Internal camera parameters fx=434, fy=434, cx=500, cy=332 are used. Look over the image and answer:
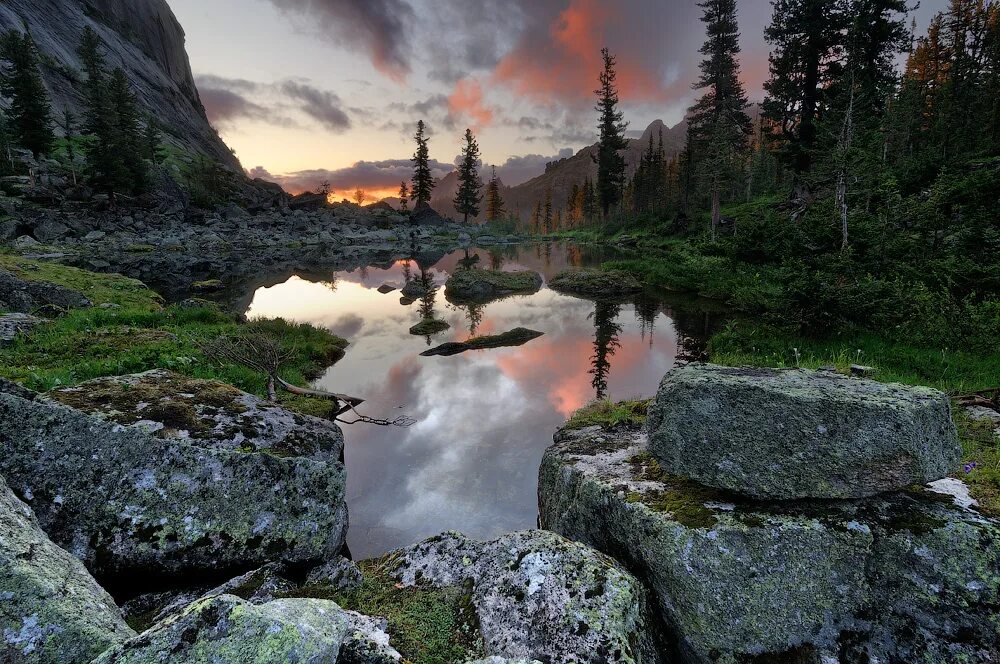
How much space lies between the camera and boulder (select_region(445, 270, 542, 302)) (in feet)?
107

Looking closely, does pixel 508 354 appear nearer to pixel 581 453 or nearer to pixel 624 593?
pixel 581 453

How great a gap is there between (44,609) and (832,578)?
6.43 m

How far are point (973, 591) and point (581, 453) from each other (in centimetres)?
451

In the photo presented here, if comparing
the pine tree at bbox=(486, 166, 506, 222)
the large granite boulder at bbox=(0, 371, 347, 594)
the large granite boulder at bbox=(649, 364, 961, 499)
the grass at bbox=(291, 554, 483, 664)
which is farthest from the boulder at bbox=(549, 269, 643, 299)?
the pine tree at bbox=(486, 166, 506, 222)

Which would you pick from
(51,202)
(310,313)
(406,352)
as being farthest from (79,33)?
(406,352)

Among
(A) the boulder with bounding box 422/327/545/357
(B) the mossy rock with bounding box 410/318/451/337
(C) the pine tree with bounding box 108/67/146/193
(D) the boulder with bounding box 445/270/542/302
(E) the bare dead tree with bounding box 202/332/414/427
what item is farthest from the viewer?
(C) the pine tree with bounding box 108/67/146/193

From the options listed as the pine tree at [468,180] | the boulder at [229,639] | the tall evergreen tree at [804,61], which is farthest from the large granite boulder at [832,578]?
the pine tree at [468,180]

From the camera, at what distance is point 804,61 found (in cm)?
3597

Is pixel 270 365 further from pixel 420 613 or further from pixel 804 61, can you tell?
pixel 804 61

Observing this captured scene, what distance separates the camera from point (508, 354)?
61.0ft

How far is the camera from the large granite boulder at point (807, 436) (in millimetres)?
4242

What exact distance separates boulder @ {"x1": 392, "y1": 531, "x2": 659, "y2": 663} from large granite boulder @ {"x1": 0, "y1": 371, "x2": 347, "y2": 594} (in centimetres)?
185

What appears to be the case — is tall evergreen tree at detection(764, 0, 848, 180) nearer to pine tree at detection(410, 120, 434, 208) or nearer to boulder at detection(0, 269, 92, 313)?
boulder at detection(0, 269, 92, 313)

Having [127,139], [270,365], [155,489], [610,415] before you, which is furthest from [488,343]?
[127,139]
